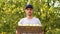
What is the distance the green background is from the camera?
24.0 feet

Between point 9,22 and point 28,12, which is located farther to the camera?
point 9,22

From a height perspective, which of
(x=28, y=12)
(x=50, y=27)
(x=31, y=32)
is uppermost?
(x=28, y=12)

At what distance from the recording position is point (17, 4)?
24.8 feet

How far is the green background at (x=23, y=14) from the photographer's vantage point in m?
7.30

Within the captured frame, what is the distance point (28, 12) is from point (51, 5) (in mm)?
2792

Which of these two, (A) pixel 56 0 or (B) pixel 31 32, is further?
(A) pixel 56 0

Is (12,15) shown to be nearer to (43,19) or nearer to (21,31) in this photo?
(43,19)

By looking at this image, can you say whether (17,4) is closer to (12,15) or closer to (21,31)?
(12,15)

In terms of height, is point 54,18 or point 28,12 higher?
point 28,12

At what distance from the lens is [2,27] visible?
24.6 ft

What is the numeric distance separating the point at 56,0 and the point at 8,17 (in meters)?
1.60

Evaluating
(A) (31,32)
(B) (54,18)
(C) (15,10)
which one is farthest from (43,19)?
(A) (31,32)

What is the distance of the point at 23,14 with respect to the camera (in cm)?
751

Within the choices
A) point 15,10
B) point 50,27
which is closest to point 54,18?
point 50,27
